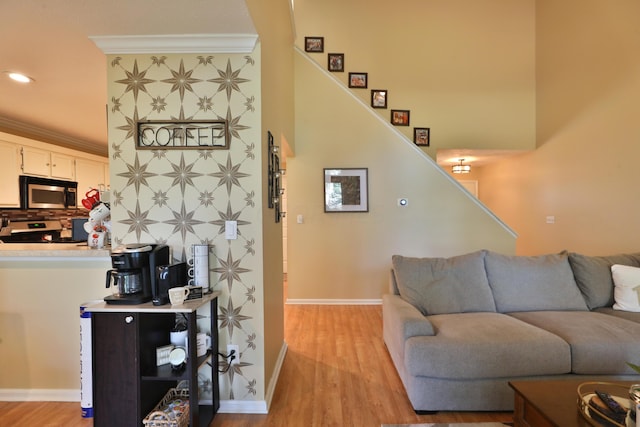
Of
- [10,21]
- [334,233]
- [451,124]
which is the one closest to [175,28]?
[10,21]

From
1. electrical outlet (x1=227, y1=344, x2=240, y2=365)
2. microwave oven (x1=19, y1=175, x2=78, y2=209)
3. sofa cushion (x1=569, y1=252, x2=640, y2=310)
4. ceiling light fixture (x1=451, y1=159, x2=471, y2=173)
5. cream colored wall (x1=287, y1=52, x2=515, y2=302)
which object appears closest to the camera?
electrical outlet (x1=227, y1=344, x2=240, y2=365)

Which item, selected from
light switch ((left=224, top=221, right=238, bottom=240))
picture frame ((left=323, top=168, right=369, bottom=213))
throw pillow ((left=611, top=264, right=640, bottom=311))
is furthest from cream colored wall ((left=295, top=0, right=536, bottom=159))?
light switch ((left=224, top=221, right=238, bottom=240))

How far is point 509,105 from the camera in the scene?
16.2 ft

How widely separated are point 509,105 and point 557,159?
4.02 feet

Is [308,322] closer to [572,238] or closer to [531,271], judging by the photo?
[531,271]

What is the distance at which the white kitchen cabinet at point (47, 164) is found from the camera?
3645 millimetres

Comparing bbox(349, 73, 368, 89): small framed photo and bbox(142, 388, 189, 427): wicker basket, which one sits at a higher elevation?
bbox(349, 73, 368, 89): small framed photo

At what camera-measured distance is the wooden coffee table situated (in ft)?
3.76

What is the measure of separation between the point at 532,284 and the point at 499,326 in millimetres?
759

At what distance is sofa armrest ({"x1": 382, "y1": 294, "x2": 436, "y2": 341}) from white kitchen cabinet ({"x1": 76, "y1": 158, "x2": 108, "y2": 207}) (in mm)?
4597

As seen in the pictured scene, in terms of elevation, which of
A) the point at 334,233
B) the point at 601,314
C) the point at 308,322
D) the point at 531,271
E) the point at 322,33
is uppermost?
the point at 322,33

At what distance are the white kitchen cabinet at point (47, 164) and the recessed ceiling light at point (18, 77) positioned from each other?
74.5 inches

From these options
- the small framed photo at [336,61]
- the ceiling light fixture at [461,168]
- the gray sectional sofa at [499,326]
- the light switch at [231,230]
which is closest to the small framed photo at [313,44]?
the small framed photo at [336,61]

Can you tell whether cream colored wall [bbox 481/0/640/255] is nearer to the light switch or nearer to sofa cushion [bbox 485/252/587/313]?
sofa cushion [bbox 485/252/587/313]
